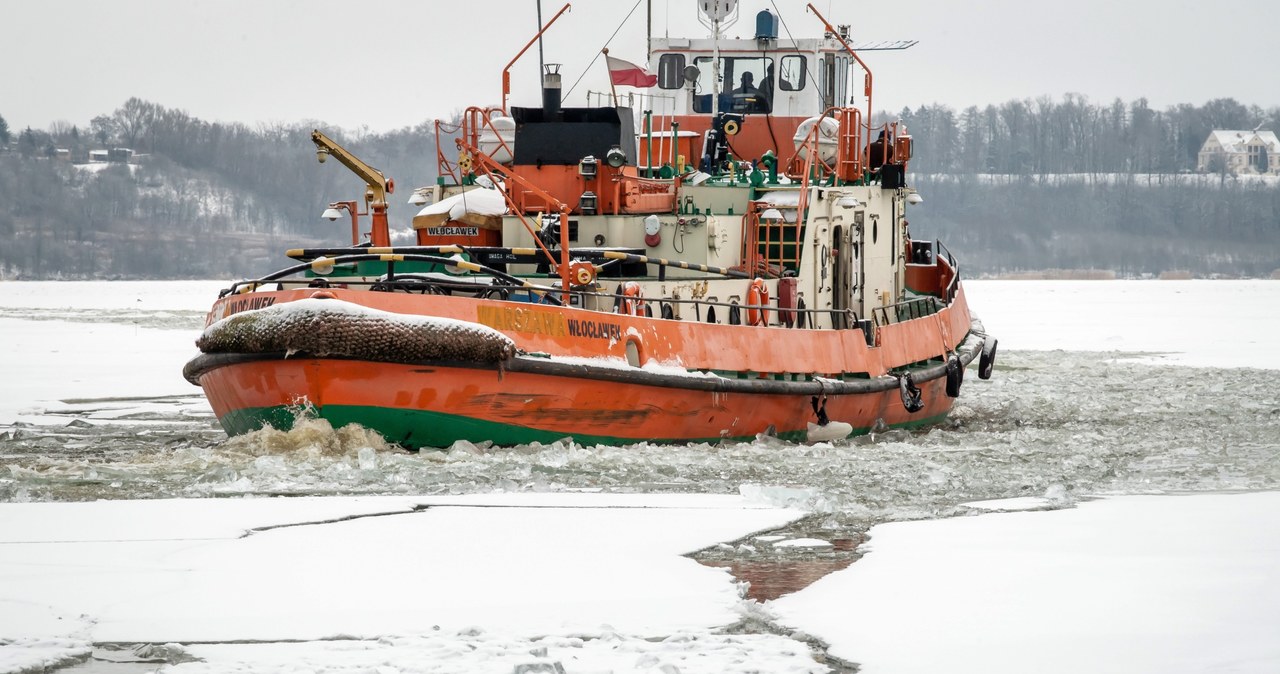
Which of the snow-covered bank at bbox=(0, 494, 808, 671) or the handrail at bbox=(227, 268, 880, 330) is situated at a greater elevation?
the handrail at bbox=(227, 268, 880, 330)

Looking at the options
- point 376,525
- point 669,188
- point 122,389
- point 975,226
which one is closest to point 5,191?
point 975,226

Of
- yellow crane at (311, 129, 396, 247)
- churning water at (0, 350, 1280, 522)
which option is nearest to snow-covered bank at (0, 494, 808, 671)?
churning water at (0, 350, 1280, 522)

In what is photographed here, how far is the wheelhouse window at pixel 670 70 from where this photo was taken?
677 inches

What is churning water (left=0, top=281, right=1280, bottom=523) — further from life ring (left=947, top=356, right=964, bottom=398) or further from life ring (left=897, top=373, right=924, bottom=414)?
life ring (left=947, top=356, right=964, bottom=398)

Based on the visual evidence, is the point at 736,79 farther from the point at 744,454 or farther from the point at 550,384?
the point at 550,384

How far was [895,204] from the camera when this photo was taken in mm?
16172

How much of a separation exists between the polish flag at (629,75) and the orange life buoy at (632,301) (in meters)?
5.44

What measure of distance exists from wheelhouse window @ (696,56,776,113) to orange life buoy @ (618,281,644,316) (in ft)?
17.6

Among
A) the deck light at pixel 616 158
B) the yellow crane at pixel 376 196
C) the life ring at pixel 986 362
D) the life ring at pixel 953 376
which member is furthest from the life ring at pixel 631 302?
the life ring at pixel 986 362

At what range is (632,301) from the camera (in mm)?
11812

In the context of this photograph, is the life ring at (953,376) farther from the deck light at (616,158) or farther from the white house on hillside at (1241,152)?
the white house on hillside at (1241,152)

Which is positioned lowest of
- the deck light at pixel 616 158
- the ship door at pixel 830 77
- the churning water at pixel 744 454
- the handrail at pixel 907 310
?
the churning water at pixel 744 454

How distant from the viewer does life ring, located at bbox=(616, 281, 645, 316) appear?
38.2 feet

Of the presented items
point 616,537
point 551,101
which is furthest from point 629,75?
point 616,537
